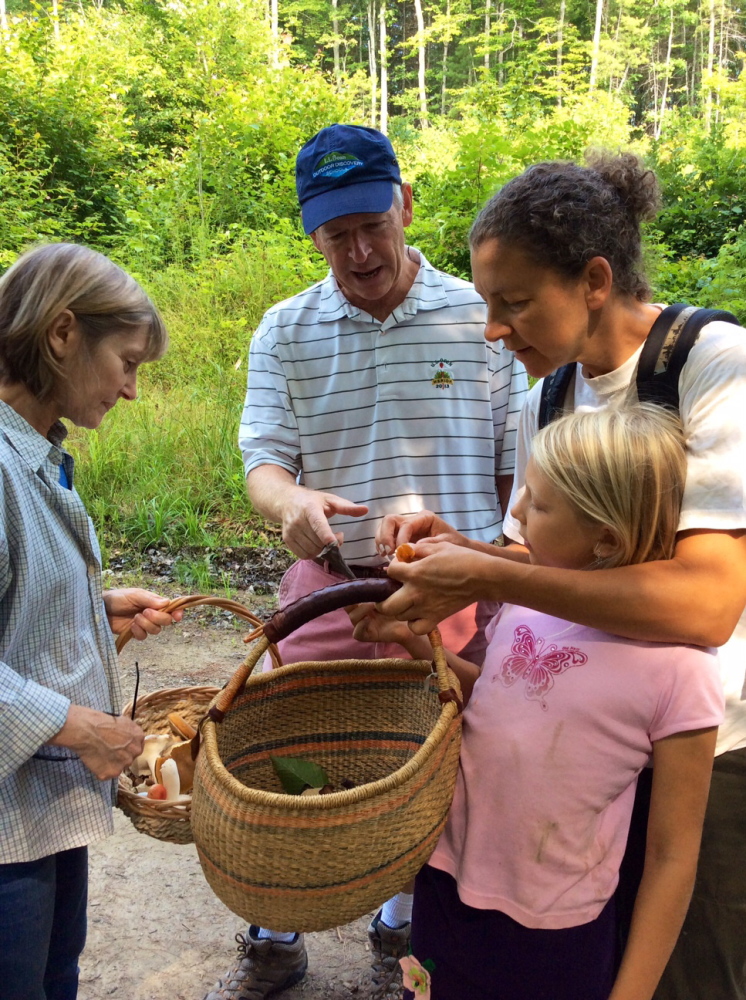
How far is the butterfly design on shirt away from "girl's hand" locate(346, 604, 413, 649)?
0.83ft

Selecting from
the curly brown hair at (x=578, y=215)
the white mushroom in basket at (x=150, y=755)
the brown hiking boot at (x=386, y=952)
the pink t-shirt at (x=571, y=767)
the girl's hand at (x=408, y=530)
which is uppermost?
the curly brown hair at (x=578, y=215)

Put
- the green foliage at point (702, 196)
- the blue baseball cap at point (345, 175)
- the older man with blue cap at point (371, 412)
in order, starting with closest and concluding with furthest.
Result: the blue baseball cap at point (345, 175), the older man with blue cap at point (371, 412), the green foliage at point (702, 196)

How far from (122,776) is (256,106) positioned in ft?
40.4

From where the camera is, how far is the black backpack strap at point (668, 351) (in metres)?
1.51

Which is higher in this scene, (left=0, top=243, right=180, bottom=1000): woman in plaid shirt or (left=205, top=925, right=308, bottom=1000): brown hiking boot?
(left=0, top=243, right=180, bottom=1000): woman in plaid shirt

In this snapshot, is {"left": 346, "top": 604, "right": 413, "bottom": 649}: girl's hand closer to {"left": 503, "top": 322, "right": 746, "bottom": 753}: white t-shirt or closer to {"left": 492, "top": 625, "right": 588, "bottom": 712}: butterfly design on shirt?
{"left": 492, "top": 625, "right": 588, "bottom": 712}: butterfly design on shirt

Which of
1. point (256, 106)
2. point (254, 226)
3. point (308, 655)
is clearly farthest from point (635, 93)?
point (308, 655)

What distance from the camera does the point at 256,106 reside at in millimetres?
12180

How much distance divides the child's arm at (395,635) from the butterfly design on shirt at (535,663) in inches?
7.0

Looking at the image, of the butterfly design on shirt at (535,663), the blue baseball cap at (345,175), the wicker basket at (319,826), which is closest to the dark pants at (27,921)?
the wicker basket at (319,826)

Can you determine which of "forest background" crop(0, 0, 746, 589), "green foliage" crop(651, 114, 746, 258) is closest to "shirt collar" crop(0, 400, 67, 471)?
"forest background" crop(0, 0, 746, 589)

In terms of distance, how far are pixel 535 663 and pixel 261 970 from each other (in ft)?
4.76

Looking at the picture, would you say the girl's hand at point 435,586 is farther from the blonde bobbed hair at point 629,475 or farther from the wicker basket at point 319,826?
the blonde bobbed hair at point 629,475

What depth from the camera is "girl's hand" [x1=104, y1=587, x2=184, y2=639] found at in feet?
6.23
